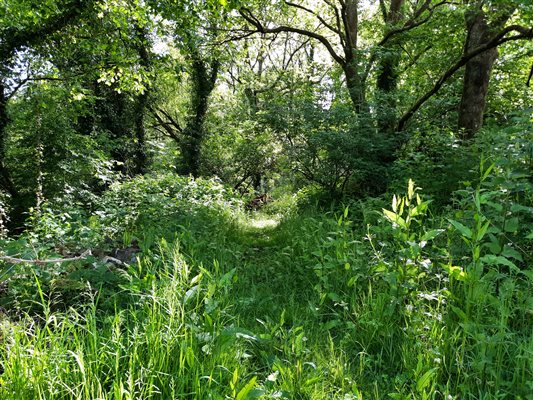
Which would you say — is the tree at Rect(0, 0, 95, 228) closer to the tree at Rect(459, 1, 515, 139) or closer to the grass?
the grass

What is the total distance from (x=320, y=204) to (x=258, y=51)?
11828 millimetres

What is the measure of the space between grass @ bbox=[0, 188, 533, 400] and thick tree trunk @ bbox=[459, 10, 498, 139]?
519cm

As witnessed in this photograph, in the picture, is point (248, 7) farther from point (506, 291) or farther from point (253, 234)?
point (506, 291)

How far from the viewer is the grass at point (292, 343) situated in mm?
1738

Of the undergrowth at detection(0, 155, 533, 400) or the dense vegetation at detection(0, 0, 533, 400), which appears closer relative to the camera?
the undergrowth at detection(0, 155, 533, 400)

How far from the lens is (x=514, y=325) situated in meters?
2.48

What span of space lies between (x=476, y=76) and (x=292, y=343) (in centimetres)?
708

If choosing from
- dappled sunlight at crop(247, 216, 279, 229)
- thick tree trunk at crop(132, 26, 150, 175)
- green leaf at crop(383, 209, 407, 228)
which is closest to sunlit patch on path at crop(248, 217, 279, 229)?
dappled sunlight at crop(247, 216, 279, 229)

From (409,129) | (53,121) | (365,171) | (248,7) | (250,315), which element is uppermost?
(248,7)

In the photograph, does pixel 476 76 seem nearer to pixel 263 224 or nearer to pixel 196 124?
pixel 263 224

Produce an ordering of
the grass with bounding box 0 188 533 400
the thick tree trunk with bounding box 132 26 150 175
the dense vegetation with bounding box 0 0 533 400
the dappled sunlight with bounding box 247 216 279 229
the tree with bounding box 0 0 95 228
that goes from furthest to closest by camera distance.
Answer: the thick tree trunk with bounding box 132 26 150 175
the tree with bounding box 0 0 95 228
the dappled sunlight with bounding box 247 216 279 229
the dense vegetation with bounding box 0 0 533 400
the grass with bounding box 0 188 533 400

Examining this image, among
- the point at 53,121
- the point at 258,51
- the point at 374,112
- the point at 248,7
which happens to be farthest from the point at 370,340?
the point at 258,51

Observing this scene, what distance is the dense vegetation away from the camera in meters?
1.98

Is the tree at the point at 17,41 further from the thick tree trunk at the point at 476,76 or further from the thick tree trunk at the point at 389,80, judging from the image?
the thick tree trunk at the point at 476,76
